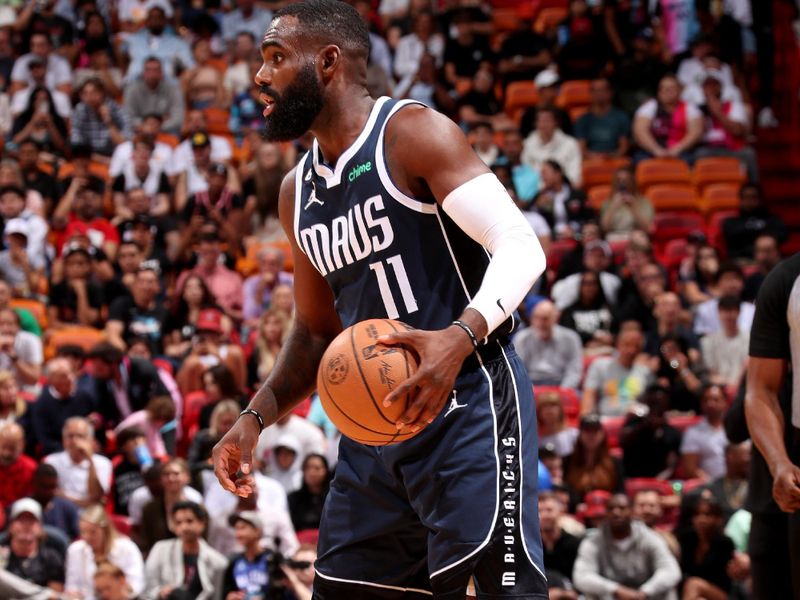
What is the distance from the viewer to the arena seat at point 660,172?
46.6 ft

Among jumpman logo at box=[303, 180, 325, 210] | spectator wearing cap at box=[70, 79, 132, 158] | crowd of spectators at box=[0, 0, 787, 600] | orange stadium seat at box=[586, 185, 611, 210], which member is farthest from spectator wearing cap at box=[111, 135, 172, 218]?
jumpman logo at box=[303, 180, 325, 210]

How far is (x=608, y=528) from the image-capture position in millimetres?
8906

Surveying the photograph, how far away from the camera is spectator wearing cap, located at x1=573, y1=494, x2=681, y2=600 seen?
881 cm

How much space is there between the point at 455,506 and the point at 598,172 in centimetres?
1130

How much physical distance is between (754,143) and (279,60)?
41.3ft

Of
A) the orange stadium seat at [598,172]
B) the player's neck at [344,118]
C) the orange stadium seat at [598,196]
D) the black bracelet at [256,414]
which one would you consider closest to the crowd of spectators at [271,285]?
the orange stadium seat at [598,172]

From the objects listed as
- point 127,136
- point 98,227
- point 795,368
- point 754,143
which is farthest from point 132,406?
point 754,143

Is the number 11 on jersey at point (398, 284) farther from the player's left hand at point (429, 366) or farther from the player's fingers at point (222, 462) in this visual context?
the player's fingers at point (222, 462)

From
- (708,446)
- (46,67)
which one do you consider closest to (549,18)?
(46,67)

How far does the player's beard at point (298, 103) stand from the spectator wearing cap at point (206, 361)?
6962 mm

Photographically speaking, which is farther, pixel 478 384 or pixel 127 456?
pixel 127 456

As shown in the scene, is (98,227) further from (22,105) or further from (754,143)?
(754,143)

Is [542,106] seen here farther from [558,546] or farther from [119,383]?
[558,546]

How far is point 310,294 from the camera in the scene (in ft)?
14.1
